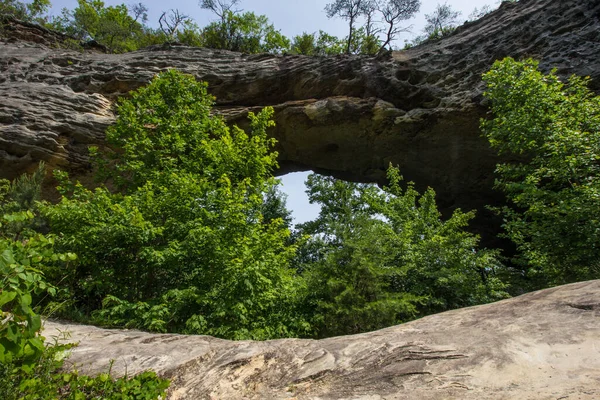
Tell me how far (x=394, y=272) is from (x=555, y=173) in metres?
3.66

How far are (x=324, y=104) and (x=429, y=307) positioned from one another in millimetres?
7871

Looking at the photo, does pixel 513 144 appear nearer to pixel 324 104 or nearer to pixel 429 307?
pixel 429 307

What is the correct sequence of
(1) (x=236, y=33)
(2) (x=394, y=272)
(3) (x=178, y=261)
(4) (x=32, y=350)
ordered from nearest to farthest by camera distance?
(4) (x=32, y=350) → (3) (x=178, y=261) → (2) (x=394, y=272) → (1) (x=236, y=33)

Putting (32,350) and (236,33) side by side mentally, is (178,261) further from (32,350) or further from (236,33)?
(236,33)

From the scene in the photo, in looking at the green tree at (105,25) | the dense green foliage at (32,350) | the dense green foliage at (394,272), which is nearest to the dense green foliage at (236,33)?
the green tree at (105,25)

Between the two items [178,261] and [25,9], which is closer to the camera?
[178,261]

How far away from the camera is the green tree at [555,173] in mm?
5934

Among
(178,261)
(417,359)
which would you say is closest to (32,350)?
(417,359)

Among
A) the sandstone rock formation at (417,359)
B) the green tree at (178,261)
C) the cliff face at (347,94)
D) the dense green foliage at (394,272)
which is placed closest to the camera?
the sandstone rock formation at (417,359)

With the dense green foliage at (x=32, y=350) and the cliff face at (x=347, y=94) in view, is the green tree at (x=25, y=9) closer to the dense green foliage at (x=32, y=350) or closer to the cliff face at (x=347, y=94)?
the cliff face at (x=347, y=94)

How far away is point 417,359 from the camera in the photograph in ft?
8.98

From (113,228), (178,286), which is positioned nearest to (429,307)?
(178,286)

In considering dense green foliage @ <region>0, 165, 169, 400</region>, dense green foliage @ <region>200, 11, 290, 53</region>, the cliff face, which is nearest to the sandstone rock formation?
dense green foliage @ <region>0, 165, 169, 400</region>

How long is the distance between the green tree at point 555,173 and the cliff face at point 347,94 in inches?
121
